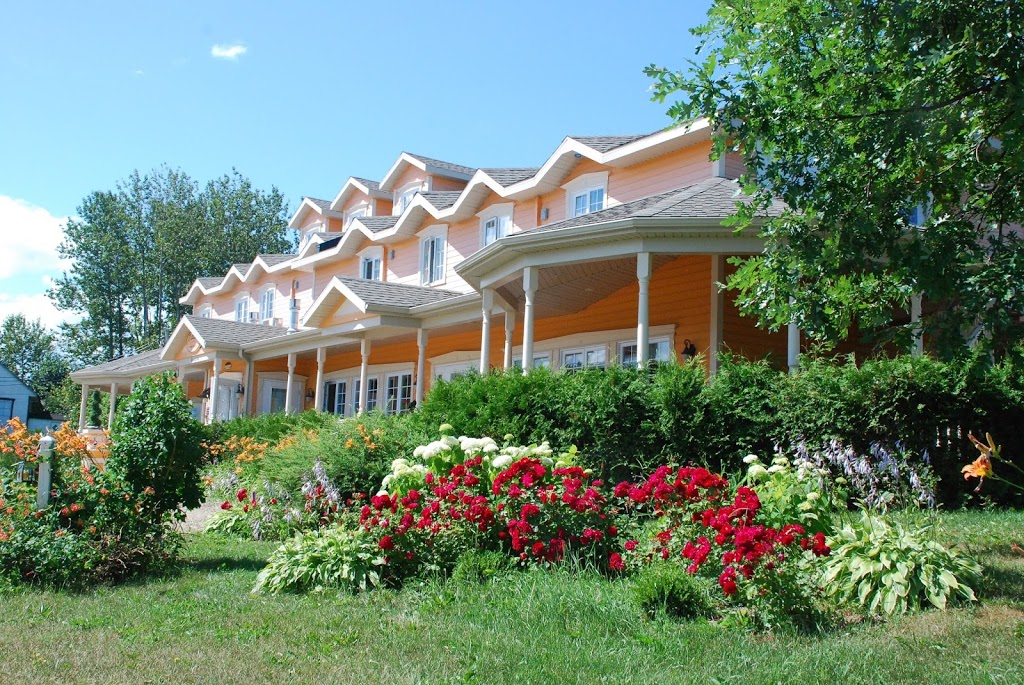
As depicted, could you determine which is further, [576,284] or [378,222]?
[378,222]

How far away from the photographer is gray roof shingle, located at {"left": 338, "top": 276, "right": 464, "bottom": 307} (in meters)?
20.7

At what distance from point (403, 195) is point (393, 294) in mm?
8733

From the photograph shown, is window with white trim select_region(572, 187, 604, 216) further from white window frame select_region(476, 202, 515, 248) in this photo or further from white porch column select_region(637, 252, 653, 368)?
white porch column select_region(637, 252, 653, 368)

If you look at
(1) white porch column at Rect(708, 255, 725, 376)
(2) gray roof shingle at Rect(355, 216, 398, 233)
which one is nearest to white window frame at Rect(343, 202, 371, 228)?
(2) gray roof shingle at Rect(355, 216, 398, 233)

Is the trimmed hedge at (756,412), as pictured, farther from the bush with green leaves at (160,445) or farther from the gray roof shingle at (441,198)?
the gray roof shingle at (441,198)

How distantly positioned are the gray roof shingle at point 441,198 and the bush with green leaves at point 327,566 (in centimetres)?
1757

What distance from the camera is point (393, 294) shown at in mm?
21328

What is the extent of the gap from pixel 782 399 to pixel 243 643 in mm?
6887

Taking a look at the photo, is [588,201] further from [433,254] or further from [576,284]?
[433,254]

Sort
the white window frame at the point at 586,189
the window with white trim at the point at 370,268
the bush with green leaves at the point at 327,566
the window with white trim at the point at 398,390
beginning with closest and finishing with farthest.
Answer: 1. the bush with green leaves at the point at 327,566
2. the white window frame at the point at 586,189
3. the window with white trim at the point at 398,390
4. the window with white trim at the point at 370,268

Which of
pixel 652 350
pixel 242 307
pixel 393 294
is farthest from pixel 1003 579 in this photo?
pixel 242 307

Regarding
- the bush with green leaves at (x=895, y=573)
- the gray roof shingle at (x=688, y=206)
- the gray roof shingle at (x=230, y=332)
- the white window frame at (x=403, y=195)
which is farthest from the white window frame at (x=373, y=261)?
the bush with green leaves at (x=895, y=573)

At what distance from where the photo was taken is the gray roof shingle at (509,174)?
2219cm

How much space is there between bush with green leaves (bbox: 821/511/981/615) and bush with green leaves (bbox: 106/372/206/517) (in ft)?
18.9
